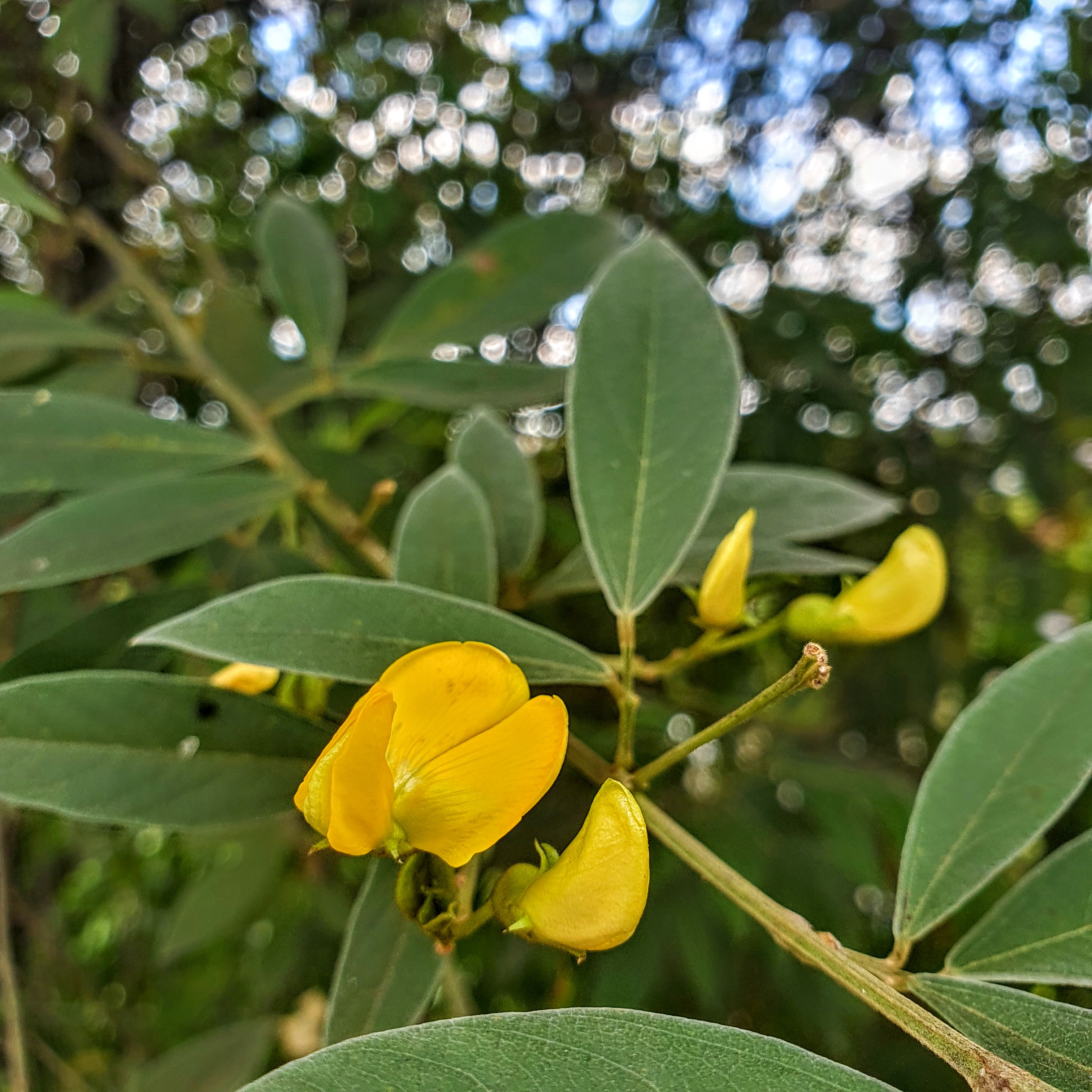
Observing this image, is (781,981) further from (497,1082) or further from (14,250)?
(14,250)

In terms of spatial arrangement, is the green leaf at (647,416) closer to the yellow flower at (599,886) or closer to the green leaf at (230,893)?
the yellow flower at (599,886)

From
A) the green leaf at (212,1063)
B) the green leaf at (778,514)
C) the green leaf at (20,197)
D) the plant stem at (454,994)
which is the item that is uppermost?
the green leaf at (20,197)

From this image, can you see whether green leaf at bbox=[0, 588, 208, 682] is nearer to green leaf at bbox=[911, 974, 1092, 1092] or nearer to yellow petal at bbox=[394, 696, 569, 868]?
yellow petal at bbox=[394, 696, 569, 868]

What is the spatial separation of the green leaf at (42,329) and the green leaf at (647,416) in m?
0.45

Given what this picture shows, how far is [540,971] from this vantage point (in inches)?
38.8

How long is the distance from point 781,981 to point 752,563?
64cm

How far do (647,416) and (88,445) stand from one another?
352mm

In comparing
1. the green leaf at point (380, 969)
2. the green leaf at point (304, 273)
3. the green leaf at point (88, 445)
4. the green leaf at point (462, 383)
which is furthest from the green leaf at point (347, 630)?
the green leaf at point (304, 273)

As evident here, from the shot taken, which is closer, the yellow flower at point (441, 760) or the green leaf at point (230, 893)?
the yellow flower at point (441, 760)

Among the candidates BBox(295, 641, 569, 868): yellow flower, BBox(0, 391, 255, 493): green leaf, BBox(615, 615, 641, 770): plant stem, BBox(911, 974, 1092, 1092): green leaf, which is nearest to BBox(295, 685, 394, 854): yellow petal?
BBox(295, 641, 569, 868): yellow flower

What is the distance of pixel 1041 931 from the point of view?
0.36 meters

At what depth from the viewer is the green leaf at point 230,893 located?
3.22 feet

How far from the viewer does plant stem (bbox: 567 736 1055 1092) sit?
0.91 feet

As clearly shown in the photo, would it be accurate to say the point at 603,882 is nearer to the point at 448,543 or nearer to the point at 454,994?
the point at 448,543
